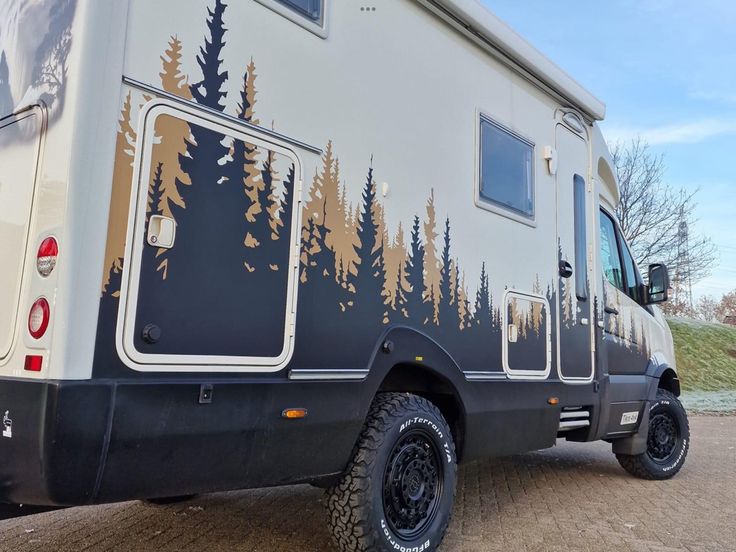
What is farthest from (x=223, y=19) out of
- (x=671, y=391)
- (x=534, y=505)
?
(x=671, y=391)

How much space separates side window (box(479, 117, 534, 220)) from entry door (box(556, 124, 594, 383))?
1.53ft

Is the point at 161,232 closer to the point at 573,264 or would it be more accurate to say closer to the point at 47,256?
the point at 47,256

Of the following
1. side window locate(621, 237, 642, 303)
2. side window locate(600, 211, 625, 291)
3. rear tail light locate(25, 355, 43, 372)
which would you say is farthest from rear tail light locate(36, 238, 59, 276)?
side window locate(621, 237, 642, 303)

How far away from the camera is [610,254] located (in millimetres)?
5668

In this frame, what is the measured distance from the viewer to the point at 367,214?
10.7ft

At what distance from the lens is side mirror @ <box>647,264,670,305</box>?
586cm

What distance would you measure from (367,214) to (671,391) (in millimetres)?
4373

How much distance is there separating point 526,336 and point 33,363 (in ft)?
9.80

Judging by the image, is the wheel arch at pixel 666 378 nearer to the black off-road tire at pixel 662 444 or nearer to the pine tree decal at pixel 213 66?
the black off-road tire at pixel 662 444

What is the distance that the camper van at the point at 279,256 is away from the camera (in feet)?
7.35

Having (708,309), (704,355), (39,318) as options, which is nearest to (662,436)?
(39,318)

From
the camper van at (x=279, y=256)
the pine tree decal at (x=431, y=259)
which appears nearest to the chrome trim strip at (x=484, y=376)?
the camper van at (x=279, y=256)

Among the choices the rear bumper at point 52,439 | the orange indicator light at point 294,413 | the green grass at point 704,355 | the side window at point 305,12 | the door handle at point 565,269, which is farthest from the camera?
the green grass at point 704,355

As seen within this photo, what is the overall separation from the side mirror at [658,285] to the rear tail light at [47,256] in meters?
5.21
